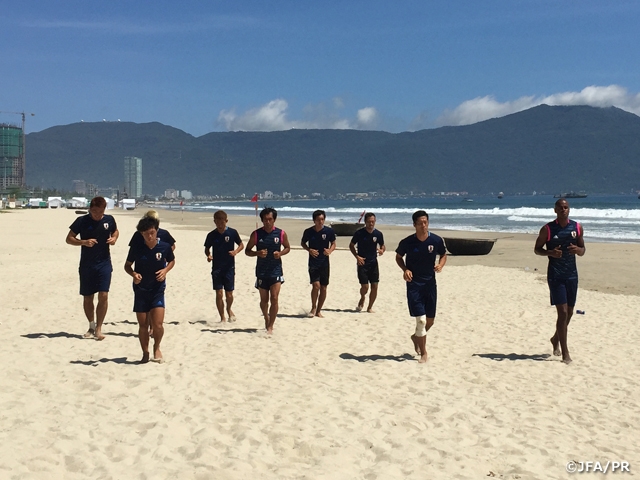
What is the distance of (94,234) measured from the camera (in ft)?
24.9

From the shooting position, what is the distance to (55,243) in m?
23.7

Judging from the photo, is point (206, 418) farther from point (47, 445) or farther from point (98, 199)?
point (98, 199)

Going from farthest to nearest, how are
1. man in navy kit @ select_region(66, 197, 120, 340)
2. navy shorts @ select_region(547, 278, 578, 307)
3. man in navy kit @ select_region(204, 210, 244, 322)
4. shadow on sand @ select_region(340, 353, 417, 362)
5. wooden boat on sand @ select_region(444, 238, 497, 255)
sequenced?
wooden boat on sand @ select_region(444, 238, 497, 255) < man in navy kit @ select_region(204, 210, 244, 322) < man in navy kit @ select_region(66, 197, 120, 340) < shadow on sand @ select_region(340, 353, 417, 362) < navy shorts @ select_region(547, 278, 578, 307)

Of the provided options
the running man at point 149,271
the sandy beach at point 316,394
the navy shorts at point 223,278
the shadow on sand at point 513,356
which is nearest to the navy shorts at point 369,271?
the sandy beach at point 316,394

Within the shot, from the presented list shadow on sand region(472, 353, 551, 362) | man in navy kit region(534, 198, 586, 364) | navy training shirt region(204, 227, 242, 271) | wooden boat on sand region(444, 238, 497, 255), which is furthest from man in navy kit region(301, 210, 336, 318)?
wooden boat on sand region(444, 238, 497, 255)

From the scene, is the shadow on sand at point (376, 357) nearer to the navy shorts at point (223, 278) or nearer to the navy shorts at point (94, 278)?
the navy shorts at point (223, 278)

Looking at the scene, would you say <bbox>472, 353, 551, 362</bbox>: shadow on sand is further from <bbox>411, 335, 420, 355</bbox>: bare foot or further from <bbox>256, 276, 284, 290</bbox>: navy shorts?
<bbox>256, 276, 284, 290</bbox>: navy shorts

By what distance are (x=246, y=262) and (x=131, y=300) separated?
20.5 ft

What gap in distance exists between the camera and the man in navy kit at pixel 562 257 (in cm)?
691

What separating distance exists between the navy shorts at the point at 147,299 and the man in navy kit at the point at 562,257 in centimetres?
423

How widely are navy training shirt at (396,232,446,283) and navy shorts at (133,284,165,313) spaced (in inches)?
105

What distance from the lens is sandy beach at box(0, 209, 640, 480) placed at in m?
4.30

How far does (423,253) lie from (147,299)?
304 cm

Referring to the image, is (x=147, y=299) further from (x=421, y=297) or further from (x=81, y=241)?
(x=421, y=297)
